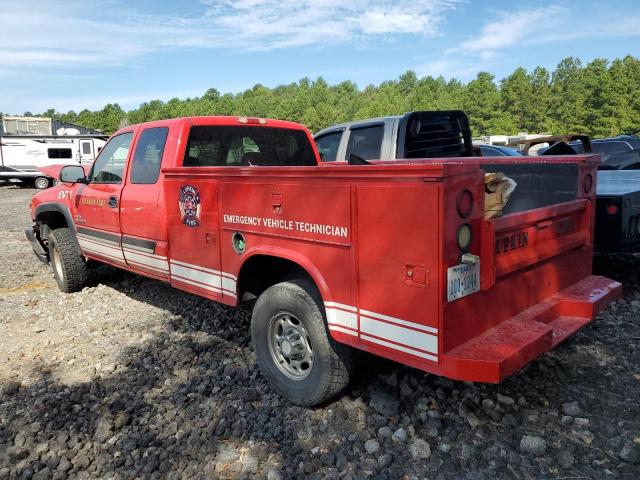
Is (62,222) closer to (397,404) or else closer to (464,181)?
(397,404)

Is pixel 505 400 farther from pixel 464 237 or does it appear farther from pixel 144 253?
pixel 144 253

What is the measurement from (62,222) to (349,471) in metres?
5.41

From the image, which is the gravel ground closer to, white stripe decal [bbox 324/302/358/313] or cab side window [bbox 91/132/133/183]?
white stripe decal [bbox 324/302/358/313]

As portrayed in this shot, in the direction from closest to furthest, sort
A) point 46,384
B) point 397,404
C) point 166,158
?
point 397,404 < point 46,384 < point 166,158

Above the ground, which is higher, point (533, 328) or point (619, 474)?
point (533, 328)

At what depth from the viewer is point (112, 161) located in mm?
5328

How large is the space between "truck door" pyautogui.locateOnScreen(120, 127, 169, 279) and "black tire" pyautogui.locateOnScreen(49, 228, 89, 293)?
1.63 meters

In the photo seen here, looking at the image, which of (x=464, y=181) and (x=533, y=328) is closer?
(x=464, y=181)

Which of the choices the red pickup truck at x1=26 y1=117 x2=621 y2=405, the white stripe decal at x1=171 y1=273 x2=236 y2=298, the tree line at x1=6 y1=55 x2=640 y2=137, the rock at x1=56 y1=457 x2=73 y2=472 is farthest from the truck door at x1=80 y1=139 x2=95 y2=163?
the tree line at x1=6 y1=55 x2=640 y2=137

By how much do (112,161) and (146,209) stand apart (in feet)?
3.68

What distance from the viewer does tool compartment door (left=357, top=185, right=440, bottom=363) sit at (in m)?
2.52

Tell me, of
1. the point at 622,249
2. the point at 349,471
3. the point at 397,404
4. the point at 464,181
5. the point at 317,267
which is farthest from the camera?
the point at 622,249

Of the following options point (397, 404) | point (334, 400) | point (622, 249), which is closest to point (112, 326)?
point (334, 400)

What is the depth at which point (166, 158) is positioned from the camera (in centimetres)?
440
